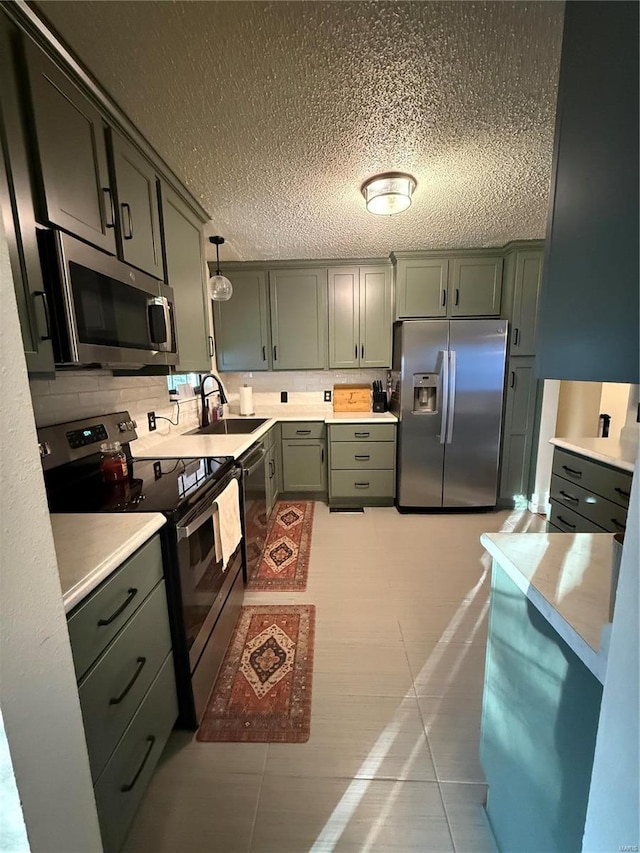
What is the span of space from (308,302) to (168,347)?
2.05 metres

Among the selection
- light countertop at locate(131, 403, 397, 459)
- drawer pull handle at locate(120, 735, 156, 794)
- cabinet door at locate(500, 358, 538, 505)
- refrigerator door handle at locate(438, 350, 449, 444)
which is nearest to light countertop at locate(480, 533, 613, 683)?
drawer pull handle at locate(120, 735, 156, 794)

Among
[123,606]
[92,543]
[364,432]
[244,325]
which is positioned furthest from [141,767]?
[244,325]

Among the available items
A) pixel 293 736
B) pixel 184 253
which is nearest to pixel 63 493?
pixel 293 736

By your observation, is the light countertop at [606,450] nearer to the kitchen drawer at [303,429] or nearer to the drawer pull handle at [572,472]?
the drawer pull handle at [572,472]

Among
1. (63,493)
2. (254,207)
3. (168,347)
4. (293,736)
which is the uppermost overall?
(254,207)

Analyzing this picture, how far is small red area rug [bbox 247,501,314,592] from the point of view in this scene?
7.45 ft

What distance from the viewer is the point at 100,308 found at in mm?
1208

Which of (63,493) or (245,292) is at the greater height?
(245,292)

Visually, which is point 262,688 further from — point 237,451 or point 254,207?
point 254,207

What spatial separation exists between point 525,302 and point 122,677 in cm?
367

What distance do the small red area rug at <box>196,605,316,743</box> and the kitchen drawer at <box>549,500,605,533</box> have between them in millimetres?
1706

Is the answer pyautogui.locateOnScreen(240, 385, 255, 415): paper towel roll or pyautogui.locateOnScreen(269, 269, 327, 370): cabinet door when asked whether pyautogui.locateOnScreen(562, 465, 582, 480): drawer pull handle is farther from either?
pyautogui.locateOnScreen(240, 385, 255, 415): paper towel roll

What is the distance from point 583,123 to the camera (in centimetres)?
62

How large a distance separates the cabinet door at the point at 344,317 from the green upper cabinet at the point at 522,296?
4.47 feet
